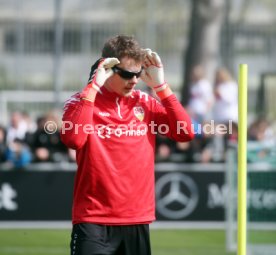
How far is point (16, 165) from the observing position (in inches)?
597

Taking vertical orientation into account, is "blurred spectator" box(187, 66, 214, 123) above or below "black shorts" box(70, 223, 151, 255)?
above

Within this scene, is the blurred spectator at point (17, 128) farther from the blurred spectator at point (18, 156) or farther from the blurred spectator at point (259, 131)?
the blurred spectator at point (259, 131)

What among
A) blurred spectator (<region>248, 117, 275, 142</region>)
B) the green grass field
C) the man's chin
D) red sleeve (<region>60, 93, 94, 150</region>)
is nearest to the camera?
red sleeve (<region>60, 93, 94, 150</region>)

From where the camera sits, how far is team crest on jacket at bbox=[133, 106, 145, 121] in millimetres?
6617

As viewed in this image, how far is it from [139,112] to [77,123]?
0.54 meters

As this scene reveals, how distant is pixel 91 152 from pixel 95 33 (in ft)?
42.4

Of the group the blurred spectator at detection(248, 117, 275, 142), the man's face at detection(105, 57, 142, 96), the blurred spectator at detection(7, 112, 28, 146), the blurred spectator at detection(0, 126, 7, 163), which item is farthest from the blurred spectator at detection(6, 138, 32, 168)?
the man's face at detection(105, 57, 142, 96)

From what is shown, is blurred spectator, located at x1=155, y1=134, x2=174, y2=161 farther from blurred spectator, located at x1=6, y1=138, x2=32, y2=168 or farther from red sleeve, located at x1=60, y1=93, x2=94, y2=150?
red sleeve, located at x1=60, y1=93, x2=94, y2=150

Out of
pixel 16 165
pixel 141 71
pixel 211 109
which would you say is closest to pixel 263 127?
pixel 211 109

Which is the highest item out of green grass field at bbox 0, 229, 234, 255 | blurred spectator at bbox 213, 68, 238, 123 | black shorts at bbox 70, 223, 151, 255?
blurred spectator at bbox 213, 68, 238, 123

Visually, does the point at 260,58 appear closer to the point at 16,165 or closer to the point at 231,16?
the point at 231,16

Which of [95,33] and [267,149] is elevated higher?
[95,33]

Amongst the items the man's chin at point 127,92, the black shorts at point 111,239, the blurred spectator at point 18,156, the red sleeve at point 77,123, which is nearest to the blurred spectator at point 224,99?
the blurred spectator at point 18,156

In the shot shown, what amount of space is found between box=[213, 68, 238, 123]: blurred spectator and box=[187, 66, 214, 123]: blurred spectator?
0.32 meters
